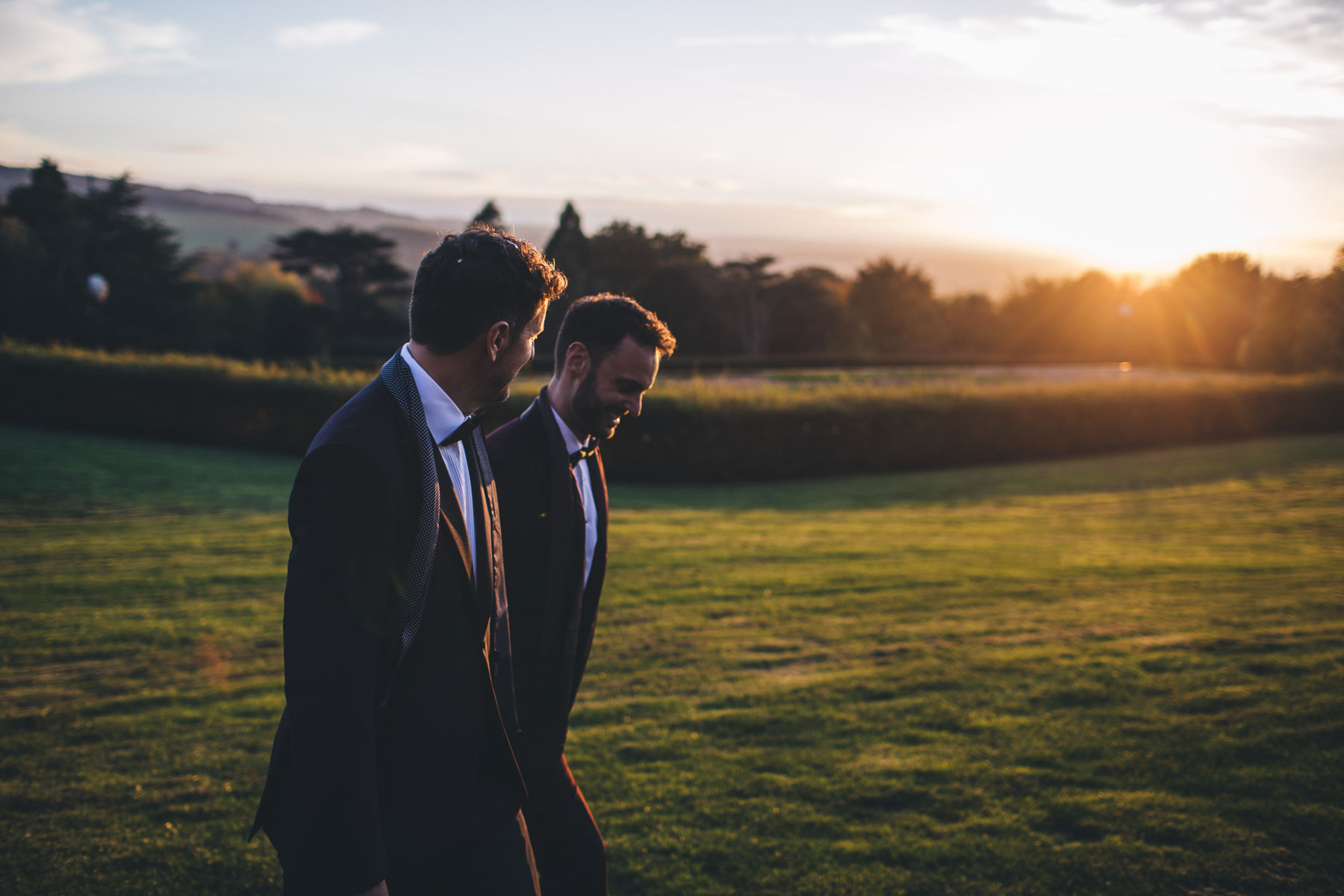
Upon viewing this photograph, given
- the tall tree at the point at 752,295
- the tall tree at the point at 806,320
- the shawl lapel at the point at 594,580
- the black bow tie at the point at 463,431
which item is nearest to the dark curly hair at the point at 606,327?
the shawl lapel at the point at 594,580

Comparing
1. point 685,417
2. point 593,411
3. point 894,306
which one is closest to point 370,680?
point 593,411

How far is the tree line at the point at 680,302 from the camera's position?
4322 cm

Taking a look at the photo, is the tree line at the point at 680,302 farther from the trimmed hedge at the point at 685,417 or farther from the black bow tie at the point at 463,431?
the black bow tie at the point at 463,431

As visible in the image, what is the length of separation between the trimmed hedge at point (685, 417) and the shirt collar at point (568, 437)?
1571 centimetres

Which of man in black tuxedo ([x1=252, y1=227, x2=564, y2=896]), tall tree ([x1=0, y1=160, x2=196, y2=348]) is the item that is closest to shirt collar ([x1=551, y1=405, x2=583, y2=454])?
man in black tuxedo ([x1=252, y1=227, x2=564, y2=896])

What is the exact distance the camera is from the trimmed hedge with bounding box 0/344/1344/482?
18906mm

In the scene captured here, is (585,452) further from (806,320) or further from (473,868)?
(806,320)

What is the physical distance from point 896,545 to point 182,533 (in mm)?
9039

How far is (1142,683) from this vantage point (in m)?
5.58

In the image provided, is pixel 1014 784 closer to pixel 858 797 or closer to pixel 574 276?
pixel 858 797

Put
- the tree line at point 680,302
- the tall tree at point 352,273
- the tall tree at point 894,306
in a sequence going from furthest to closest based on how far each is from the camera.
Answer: the tall tree at point 894,306
the tall tree at point 352,273
the tree line at point 680,302

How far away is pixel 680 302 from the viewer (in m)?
49.6

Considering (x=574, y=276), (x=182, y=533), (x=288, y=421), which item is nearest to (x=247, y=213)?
(x=574, y=276)

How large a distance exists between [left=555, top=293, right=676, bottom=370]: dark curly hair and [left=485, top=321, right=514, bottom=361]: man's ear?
2.97 ft
